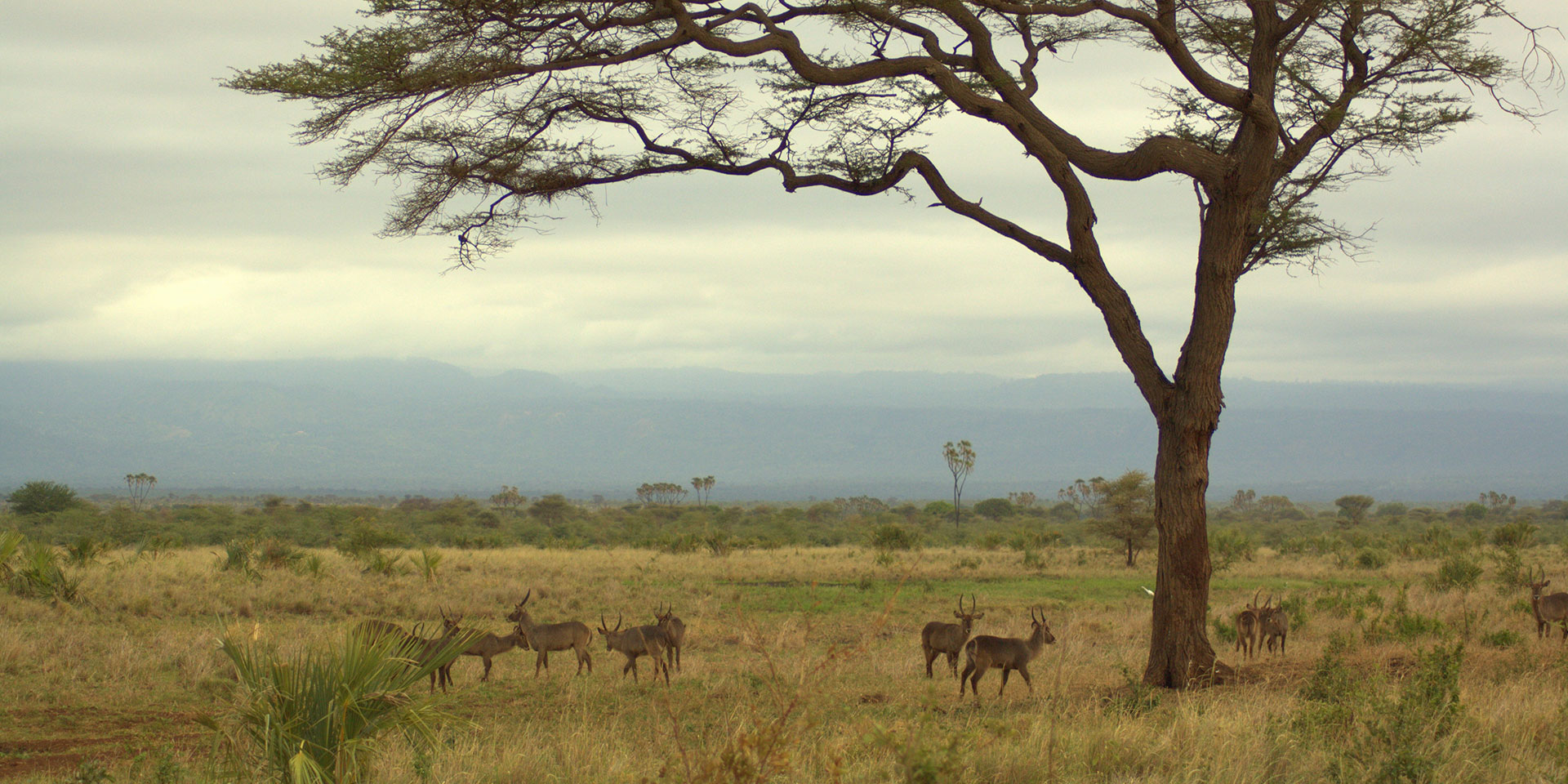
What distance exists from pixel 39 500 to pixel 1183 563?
54634mm

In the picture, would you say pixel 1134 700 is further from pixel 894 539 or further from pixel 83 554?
pixel 894 539

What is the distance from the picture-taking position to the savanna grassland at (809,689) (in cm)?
610

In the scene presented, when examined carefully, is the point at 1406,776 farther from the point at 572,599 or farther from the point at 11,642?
the point at 572,599

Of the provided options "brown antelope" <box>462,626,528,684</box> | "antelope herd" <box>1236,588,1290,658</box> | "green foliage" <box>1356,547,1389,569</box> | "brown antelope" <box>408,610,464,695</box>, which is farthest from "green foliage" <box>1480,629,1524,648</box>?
"green foliage" <box>1356,547,1389,569</box>

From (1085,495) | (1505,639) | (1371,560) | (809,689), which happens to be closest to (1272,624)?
(1505,639)

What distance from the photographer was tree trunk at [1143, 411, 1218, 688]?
10047 millimetres

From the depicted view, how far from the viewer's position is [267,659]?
217 inches

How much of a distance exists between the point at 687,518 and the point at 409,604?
5022 cm

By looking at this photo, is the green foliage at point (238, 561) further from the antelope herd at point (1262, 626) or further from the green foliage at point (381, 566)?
the antelope herd at point (1262, 626)

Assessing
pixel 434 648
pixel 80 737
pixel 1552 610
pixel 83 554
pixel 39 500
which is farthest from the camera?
pixel 39 500

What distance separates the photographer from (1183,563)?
33.2 feet

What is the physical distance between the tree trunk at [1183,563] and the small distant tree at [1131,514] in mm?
25492

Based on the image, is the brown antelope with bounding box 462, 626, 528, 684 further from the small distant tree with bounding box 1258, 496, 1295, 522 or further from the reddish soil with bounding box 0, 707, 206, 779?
the small distant tree with bounding box 1258, 496, 1295, 522

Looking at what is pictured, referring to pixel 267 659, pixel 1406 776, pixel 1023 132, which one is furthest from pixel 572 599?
pixel 1406 776
